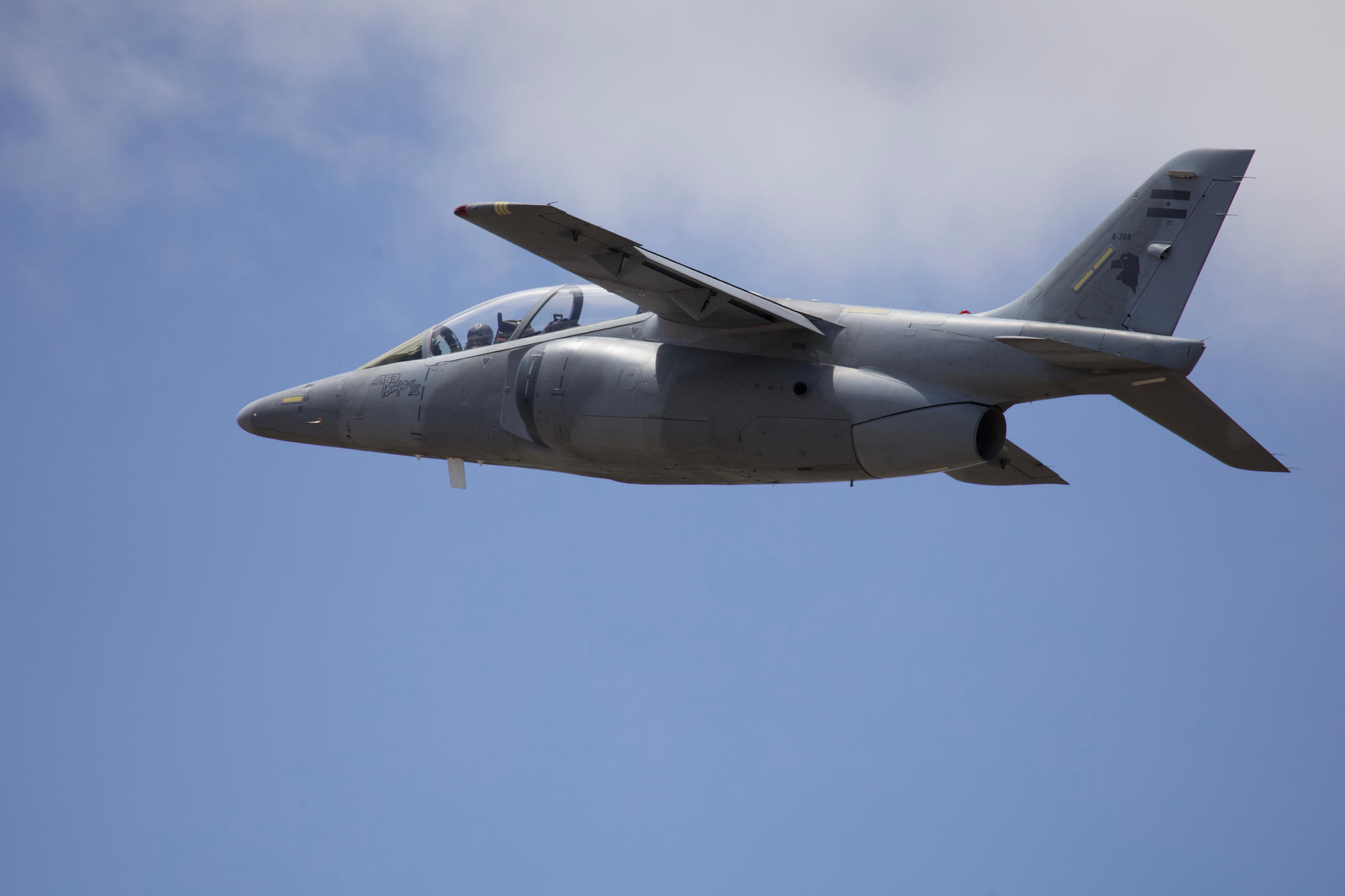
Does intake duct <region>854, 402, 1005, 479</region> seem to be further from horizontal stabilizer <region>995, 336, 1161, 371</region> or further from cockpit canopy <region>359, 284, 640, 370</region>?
cockpit canopy <region>359, 284, 640, 370</region>

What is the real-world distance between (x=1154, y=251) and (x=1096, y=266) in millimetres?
655

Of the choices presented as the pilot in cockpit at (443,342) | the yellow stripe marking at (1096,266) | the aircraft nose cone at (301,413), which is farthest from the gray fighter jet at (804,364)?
the aircraft nose cone at (301,413)

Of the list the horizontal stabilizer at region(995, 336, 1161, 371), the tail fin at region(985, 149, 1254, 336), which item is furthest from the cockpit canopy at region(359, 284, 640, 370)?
the tail fin at region(985, 149, 1254, 336)

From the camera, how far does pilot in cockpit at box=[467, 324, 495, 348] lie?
2061 cm

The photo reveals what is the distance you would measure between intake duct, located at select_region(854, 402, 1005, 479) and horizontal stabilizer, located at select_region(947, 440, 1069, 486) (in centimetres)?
346

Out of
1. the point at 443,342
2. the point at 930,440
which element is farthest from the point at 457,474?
the point at 930,440

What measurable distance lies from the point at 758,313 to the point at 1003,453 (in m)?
4.83

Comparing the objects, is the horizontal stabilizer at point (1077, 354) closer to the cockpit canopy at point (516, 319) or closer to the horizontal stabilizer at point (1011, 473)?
the horizontal stabilizer at point (1011, 473)

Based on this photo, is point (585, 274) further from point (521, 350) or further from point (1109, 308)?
point (1109, 308)

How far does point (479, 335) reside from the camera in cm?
2072

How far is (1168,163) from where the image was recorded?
54.4ft

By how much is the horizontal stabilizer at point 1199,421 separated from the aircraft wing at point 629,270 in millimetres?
4028

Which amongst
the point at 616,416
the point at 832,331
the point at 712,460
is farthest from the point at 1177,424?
the point at 616,416

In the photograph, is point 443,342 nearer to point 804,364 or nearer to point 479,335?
point 479,335
